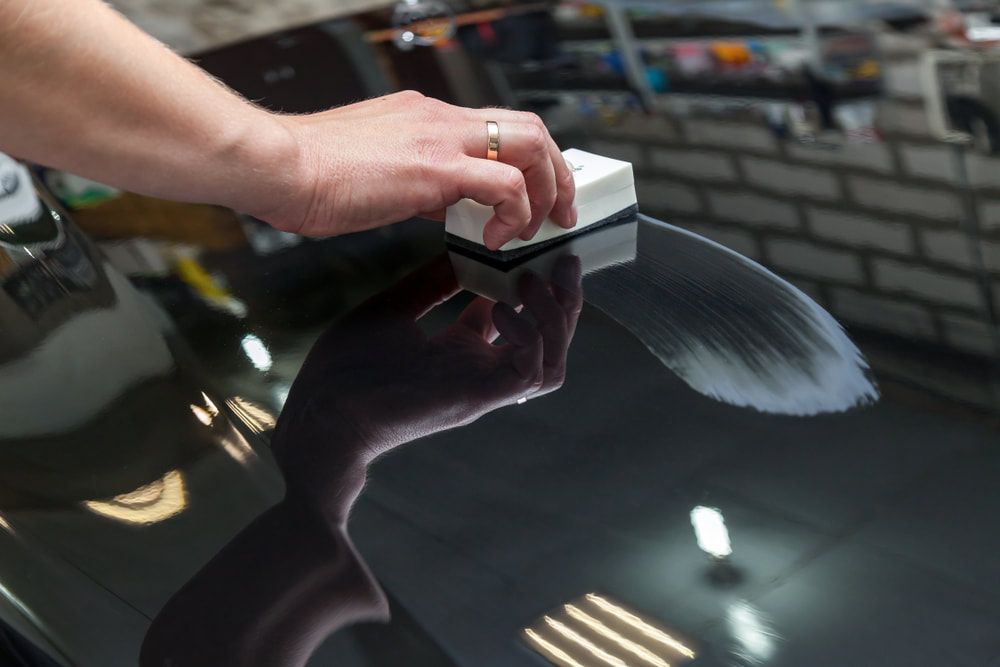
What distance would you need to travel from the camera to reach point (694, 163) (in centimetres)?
122

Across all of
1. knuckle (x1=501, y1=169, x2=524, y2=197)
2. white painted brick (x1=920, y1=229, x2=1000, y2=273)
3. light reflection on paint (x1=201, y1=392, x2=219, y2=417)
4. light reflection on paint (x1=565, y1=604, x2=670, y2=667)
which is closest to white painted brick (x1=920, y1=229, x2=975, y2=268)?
white painted brick (x1=920, y1=229, x2=1000, y2=273)

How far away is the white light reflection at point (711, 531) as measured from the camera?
63 centimetres

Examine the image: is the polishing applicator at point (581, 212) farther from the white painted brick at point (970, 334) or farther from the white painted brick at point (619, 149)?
the white painted brick at point (970, 334)

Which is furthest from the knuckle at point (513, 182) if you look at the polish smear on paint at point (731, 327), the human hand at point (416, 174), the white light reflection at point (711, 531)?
the white light reflection at point (711, 531)

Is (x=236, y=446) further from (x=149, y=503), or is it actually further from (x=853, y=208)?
(x=853, y=208)

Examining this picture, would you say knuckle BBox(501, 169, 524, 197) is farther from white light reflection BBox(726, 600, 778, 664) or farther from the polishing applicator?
white light reflection BBox(726, 600, 778, 664)

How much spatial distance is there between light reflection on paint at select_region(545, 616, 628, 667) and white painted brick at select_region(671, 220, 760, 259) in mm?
476

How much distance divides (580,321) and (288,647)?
404 millimetres

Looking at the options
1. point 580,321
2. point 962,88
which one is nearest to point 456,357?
point 580,321

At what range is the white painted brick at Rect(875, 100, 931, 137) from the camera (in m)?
1.16

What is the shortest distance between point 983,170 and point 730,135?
0.31 meters

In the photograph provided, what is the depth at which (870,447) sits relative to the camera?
27.5 inches

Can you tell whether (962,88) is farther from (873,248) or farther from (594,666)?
(594,666)

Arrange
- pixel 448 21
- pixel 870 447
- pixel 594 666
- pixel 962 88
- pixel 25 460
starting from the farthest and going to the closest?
pixel 448 21, pixel 962 88, pixel 25 460, pixel 870 447, pixel 594 666
